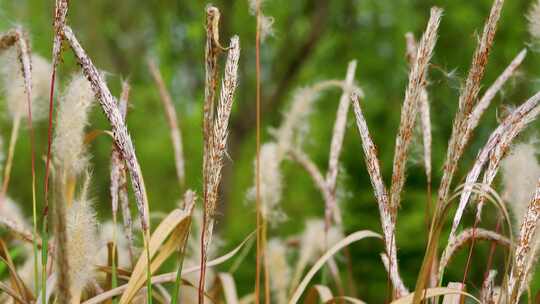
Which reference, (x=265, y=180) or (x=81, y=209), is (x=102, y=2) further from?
(x=81, y=209)

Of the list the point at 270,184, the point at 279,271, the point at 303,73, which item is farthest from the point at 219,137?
the point at 303,73

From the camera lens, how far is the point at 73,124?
4.10ft

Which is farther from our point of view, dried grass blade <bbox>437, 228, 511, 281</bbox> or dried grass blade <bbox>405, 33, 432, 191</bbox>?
dried grass blade <bbox>405, 33, 432, 191</bbox>

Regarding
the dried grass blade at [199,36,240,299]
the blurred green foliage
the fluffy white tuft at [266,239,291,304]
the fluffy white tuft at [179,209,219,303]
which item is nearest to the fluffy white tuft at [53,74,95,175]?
the dried grass blade at [199,36,240,299]

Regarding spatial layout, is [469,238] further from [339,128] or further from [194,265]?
[194,265]

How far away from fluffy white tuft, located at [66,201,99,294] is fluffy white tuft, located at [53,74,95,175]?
10 cm

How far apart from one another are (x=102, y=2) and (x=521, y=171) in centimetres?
899

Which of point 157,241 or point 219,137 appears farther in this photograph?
point 157,241

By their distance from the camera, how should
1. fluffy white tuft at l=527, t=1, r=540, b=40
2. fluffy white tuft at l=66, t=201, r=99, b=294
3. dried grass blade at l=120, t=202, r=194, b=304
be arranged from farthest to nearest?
fluffy white tuft at l=527, t=1, r=540, b=40, dried grass blade at l=120, t=202, r=194, b=304, fluffy white tuft at l=66, t=201, r=99, b=294

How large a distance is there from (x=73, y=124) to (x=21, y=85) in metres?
0.30

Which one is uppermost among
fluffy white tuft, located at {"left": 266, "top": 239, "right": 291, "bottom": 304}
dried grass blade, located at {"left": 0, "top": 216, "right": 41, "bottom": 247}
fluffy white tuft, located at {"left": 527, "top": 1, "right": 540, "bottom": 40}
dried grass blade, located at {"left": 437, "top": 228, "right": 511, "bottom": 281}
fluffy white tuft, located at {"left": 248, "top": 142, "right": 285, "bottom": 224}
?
fluffy white tuft, located at {"left": 527, "top": 1, "right": 540, "bottom": 40}

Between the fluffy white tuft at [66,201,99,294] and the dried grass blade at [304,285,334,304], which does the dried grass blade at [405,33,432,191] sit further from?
the fluffy white tuft at [66,201,99,294]

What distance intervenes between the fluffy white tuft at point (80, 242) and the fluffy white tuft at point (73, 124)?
10 cm

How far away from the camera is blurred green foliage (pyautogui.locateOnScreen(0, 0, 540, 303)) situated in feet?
25.9
